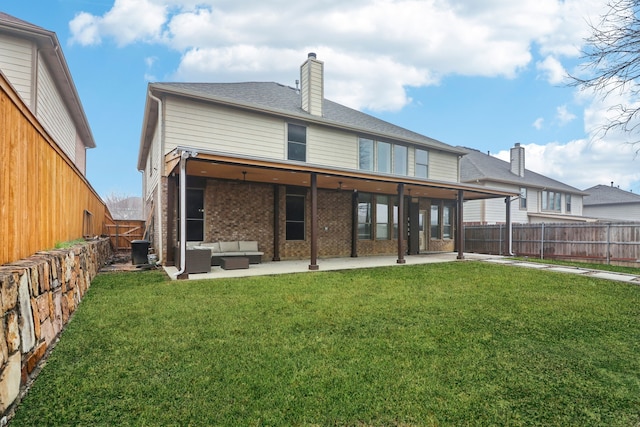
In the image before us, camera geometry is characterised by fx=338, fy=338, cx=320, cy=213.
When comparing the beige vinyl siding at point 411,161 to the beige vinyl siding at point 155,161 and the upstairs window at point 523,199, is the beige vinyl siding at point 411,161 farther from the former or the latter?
the upstairs window at point 523,199

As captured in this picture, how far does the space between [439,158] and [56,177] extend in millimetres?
14339

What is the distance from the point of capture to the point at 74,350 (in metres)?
3.37

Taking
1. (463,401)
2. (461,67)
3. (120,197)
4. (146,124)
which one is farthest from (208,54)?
(120,197)

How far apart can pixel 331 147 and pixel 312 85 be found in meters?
2.33

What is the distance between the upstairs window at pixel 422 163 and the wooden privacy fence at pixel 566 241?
Result: 4099 mm

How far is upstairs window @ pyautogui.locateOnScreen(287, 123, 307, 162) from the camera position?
38.0 feet

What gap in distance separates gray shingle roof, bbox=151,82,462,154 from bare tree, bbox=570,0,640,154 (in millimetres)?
7725

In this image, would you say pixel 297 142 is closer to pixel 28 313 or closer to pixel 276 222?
pixel 276 222

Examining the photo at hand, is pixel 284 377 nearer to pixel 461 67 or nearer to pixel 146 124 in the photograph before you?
pixel 146 124

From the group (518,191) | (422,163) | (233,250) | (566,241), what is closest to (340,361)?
(233,250)

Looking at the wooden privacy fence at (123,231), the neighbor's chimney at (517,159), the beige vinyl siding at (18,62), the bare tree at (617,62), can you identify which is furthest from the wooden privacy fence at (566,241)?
the beige vinyl siding at (18,62)

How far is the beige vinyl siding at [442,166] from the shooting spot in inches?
603

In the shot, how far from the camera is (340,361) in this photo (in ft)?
10.5

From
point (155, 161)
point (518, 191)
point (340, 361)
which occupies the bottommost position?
point (340, 361)
